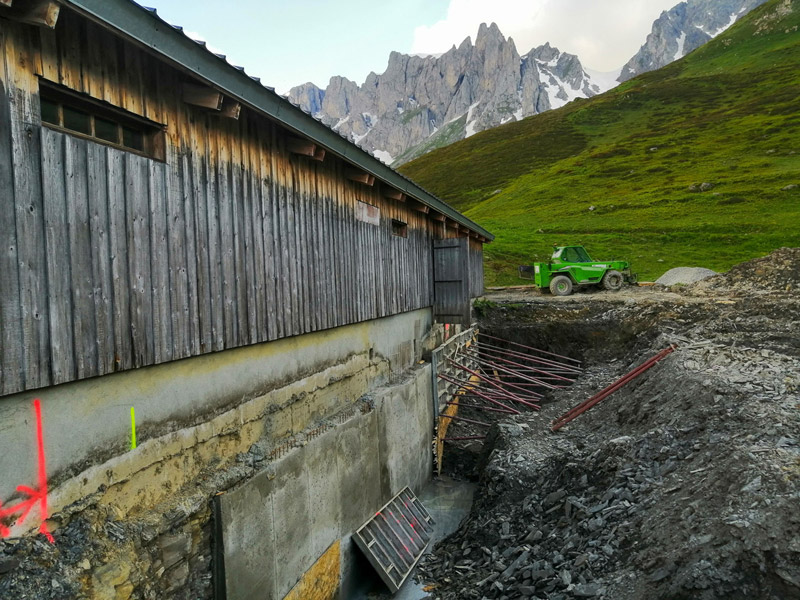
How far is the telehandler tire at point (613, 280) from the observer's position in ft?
71.2

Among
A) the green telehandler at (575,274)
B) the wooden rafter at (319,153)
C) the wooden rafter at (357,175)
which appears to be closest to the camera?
the wooden rafter at (319,153)

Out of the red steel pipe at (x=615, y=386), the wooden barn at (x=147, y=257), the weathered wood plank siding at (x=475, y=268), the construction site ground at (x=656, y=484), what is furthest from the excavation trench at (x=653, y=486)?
the weathered wood plank siding at (x=475, y=268)

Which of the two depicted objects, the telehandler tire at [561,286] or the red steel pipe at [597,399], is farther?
the telehandler tire at [561,286]

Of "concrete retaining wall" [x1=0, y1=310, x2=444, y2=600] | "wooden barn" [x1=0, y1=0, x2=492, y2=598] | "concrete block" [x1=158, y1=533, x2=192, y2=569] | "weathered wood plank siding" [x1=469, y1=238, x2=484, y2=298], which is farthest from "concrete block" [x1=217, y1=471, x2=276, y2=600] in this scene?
"weathered wood plank siding" [x1=469, y1=238, x2=484, y2=298]

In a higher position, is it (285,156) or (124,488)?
(285,156)

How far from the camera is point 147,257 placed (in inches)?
162

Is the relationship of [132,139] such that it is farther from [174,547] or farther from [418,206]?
[418,206]

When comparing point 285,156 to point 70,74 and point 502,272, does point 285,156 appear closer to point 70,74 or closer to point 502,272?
point 70,74

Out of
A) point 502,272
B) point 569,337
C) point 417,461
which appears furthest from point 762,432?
point 502,272

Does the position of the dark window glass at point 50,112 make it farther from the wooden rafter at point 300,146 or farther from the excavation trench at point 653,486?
the excavation trench at point 653,486

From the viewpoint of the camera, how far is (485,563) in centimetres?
705

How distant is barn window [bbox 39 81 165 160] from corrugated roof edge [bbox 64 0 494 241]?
2.20 feet

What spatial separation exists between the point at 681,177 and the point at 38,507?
57030 millimetres

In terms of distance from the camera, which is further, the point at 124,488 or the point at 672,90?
the point at 672,90
